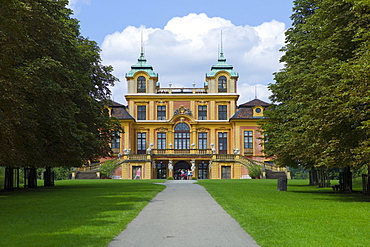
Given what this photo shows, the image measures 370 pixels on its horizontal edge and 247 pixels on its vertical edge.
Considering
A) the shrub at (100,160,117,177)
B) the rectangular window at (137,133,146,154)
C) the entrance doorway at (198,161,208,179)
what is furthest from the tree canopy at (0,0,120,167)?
the rectangular window at (137,133,146,154)

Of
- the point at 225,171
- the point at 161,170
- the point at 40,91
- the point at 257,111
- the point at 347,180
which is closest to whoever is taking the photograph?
the point at 40,91

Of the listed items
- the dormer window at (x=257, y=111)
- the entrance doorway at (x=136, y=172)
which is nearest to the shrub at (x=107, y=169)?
the entrance doorway at (x=136, y=172)

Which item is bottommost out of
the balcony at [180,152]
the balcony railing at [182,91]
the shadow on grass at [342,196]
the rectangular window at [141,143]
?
the shadow on grass at [342,196]

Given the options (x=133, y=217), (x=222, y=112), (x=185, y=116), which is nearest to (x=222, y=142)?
(x=222, y=112)

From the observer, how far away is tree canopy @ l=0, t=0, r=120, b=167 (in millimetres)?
17375

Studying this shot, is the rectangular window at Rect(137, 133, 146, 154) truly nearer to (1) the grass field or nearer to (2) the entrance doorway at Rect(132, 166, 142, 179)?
(2) the entrance doorway at Rect(132, 166, 142, 179)

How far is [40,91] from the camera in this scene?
20.7 metres

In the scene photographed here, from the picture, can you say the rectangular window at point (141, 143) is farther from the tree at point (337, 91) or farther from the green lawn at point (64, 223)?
the green lawn at point (64, 223)

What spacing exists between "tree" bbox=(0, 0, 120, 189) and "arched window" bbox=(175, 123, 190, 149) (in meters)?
34.7

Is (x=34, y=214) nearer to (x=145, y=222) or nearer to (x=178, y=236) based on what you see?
(x=145, y=222)

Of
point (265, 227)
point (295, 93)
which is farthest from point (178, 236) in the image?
point (295, 93)

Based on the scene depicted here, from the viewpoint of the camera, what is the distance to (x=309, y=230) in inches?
411

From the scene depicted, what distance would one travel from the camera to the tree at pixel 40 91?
17.4 meters

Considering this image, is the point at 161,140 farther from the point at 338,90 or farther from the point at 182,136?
the point at 338,90
